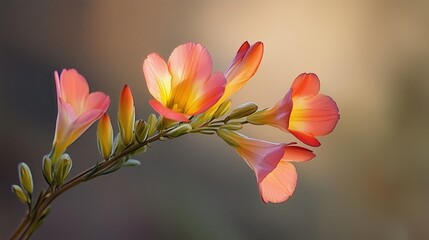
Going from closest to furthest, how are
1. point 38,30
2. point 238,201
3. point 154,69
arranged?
point 154,69
point 38,30
point 238,201

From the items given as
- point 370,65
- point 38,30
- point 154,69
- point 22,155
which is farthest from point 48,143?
point 370,65

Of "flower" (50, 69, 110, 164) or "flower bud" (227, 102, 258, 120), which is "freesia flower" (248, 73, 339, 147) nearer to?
"flower bud" (227, 102, 258, 120)

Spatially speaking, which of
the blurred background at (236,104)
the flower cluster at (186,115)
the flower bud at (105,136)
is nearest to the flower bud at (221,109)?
the flower cluster at (186,115)

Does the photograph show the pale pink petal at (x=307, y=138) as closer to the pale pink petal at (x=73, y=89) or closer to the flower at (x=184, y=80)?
the flower at (x=184, y=80)

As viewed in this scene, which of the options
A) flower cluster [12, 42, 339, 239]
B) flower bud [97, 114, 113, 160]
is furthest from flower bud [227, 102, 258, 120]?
flower bud [97, 114, 113, 160]

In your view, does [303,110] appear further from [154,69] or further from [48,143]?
[48,143]
